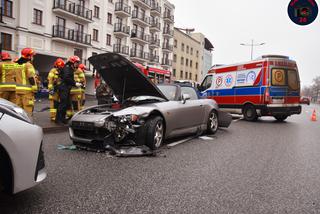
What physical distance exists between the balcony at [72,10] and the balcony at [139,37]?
916 cm

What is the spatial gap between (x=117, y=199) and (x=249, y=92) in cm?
957

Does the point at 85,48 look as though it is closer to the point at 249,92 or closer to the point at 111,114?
the point at 249,92

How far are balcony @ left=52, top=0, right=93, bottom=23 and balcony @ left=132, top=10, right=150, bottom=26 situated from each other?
31.7 feet

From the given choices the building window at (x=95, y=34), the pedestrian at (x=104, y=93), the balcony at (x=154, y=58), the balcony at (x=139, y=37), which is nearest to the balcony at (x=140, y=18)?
the balcony at (x=139, y=37)

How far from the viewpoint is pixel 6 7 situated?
76.4 feet

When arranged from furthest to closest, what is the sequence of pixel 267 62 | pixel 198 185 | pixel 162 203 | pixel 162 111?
pixel 267 62, pixel 162 111, pixel 198 185, pixel 162 203

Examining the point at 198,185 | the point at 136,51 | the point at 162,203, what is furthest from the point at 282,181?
the point at 136,51

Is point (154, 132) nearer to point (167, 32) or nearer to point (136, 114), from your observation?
point (136, 114)

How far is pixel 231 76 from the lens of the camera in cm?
1240

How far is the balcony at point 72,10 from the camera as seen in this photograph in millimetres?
27750

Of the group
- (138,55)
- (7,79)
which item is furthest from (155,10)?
(7,79)

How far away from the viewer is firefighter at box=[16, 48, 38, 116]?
226 inches

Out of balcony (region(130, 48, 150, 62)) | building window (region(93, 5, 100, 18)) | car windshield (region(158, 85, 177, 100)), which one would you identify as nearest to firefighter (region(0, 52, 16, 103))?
car windshield (region(158, 85, 177, 100))

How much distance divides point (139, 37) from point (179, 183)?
39.9 metres
